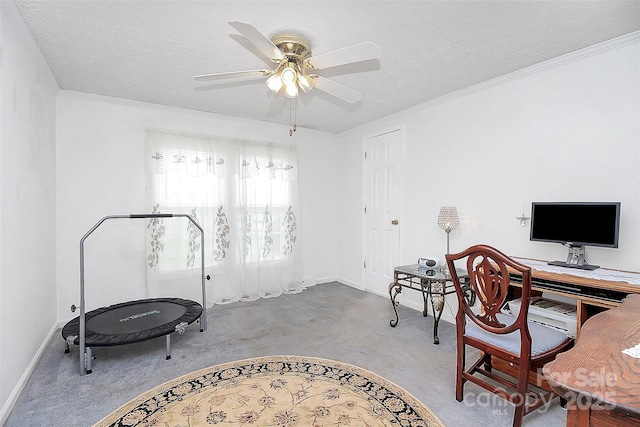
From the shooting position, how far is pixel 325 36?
7.44 feet

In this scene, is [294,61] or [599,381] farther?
[294,61]

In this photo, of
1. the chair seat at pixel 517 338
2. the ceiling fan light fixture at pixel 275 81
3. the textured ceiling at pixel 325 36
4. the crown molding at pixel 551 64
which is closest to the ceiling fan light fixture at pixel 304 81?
the ceiling fan light fixture at pixel 275 81

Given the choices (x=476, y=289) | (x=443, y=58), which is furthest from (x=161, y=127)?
(x=476, y=289)

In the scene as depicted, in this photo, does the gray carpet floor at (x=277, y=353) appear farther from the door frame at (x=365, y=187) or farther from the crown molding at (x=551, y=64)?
the crown molding at (x=551, y=64)

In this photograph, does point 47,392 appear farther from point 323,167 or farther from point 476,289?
point 323,167

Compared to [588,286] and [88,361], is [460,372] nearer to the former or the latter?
[588,286]

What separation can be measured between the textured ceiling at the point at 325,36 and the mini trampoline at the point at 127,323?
4.45ft

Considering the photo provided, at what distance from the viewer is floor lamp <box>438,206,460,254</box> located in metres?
3.34

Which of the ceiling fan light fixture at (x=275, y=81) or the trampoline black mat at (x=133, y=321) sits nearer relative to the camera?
the ceiling fan light fixture at (x=275, y=81)

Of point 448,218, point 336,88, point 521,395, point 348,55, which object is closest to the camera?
point 521,395

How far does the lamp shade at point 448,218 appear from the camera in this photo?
3.34 meters

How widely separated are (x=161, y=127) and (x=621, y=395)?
4.38 m

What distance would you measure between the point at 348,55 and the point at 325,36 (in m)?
0.43

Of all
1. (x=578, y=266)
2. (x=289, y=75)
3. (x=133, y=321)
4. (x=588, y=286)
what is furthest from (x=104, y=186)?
(x=578, y=266)
